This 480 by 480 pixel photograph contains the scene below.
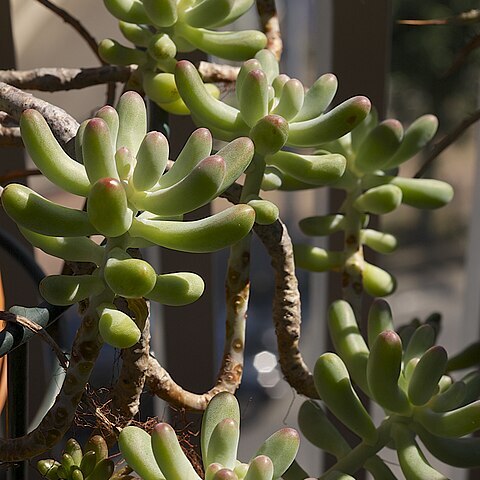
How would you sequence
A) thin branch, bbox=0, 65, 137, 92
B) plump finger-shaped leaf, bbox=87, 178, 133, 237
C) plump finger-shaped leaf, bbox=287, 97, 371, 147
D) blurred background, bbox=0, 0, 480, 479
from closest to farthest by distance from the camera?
plump finger-shaped leaf, bbox=87, 178, 133, 237, plump finger-shaped leaf, bbox=287, 97, 371, 147, thin branch, bbox=0, 65, 137, 92, blurred background, bbox=0, 0, 480, 479

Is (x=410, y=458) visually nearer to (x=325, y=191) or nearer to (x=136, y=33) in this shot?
(x=136, y=33)

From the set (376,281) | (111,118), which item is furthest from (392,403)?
(111,118)

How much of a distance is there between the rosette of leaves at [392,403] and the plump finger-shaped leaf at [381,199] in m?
0.07

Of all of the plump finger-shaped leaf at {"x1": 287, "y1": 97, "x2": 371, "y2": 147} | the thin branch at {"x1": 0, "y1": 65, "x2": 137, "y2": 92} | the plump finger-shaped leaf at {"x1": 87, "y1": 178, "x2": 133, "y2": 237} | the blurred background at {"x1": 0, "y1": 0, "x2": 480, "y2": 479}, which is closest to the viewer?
the plump finger-shaped leaf at {"x1": 87, "y1": 178, "x2": 133, "y2": 237}

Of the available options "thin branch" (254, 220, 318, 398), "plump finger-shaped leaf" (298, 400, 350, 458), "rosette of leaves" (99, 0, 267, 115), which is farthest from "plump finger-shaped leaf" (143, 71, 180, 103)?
"plump finger-shaped leaf" (298, 400, 350, 458)

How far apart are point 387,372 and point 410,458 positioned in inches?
2.5

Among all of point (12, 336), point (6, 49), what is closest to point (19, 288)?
point (6, 49)

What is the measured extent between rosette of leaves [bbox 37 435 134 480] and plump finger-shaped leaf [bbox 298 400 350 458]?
0.52ft

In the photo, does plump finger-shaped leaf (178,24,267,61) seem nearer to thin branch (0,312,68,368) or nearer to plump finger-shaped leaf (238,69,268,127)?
plump finger-shaped leaf (238,69,268,127)

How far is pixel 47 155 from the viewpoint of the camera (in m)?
0.34

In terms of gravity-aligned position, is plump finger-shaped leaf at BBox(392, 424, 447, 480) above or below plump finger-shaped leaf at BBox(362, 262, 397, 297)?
below

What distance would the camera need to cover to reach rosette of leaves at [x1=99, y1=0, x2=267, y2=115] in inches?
18.4

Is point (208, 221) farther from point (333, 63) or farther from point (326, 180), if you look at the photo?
point (333, 63)

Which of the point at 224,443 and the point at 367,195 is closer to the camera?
the point at 224,443
